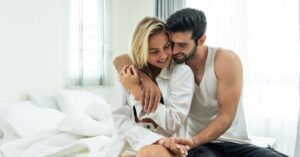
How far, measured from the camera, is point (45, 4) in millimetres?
2773

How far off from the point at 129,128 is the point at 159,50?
1.14ft

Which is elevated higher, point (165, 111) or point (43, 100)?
point (165, 111)

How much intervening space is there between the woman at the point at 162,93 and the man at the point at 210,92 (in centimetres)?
7

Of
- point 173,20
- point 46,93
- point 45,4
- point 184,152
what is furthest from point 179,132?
point 45,4

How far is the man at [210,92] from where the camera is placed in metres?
1.38

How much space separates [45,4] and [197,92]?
6.16 ft

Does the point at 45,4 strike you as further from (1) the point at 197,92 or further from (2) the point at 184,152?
(2) the point at 184,152

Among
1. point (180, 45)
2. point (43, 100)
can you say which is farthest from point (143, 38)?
point (43, 100)

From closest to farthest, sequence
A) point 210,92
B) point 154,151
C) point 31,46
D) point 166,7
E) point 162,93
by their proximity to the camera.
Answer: point 154,151 → point 162,93 → point 210,92 → point 31,46 → point 166,7

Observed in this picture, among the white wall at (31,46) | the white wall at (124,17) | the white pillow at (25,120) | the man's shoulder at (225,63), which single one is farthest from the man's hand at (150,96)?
the white wall at (124,17)

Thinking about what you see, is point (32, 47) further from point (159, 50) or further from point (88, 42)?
point (159, 50)

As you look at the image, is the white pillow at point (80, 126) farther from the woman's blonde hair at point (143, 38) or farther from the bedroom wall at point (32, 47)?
the bedroom wall at point (32, 47)

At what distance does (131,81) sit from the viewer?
129cm

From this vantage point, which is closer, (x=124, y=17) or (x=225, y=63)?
(x=225, y=63)
